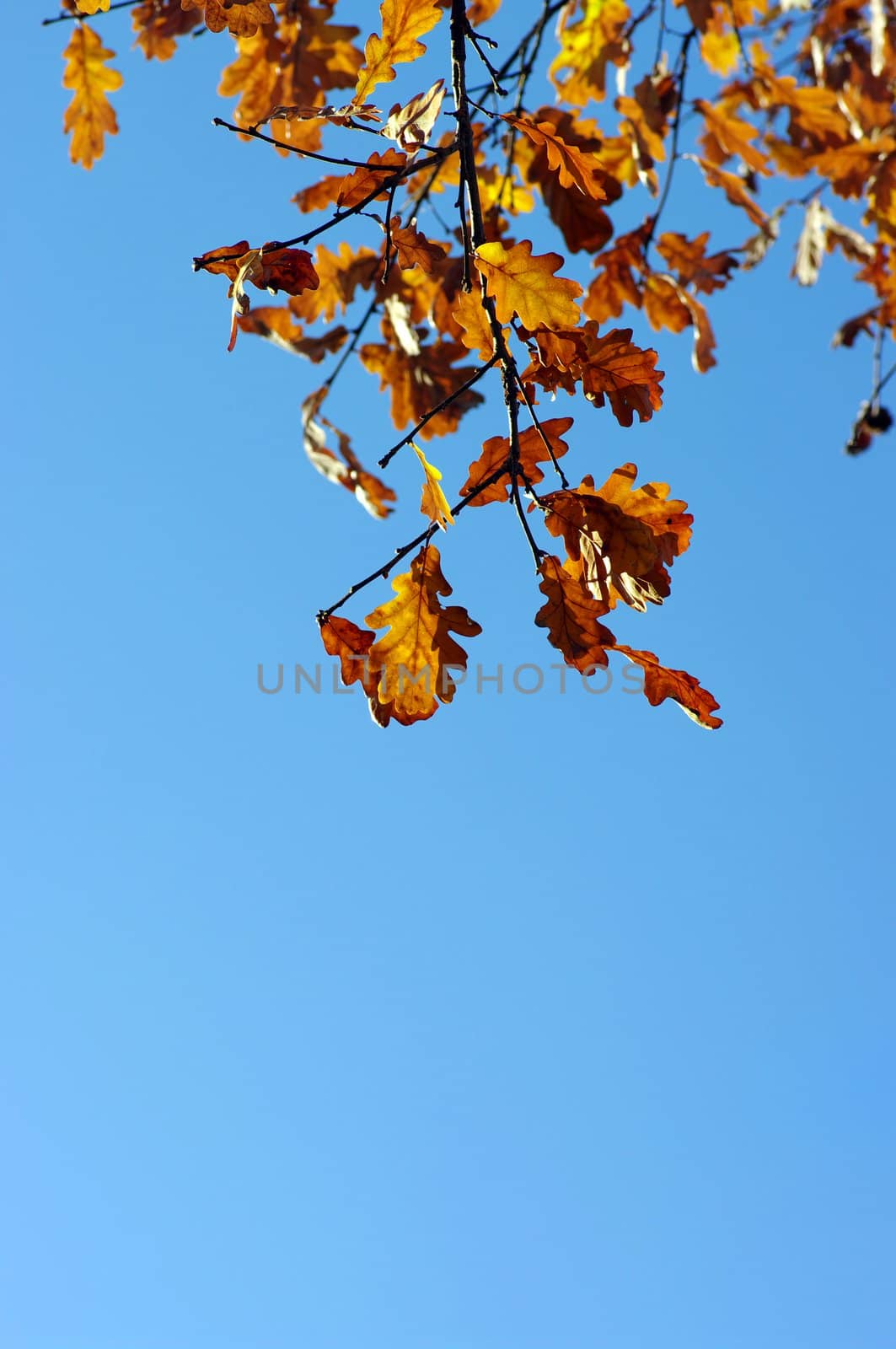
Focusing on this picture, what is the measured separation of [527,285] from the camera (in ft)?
4.80

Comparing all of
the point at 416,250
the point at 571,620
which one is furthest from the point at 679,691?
the point at 416,250

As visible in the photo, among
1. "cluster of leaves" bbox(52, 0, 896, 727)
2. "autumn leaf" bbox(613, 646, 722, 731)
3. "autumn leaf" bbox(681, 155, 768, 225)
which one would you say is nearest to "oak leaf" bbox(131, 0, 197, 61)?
"cluster of leaves" bbox(52, 0, 896, 727)

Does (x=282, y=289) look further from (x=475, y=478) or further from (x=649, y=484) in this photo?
(x=649, y=484)

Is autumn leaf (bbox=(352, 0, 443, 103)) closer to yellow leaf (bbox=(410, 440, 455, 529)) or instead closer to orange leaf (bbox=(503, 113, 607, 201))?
orange leaf (bbox=(503, 113, 607, 201))

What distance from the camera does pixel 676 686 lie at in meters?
1.56

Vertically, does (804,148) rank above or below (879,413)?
above

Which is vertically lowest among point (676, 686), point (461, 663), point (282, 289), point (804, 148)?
point (676, 686)

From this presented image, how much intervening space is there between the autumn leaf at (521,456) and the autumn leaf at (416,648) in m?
0.11

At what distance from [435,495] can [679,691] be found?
43 cm

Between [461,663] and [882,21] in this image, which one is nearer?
[461,663]

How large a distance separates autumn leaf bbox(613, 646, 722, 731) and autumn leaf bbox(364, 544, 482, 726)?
0.78 ft

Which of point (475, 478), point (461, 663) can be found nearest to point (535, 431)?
point (475, 478)

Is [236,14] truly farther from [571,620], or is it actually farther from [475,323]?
[571,620]

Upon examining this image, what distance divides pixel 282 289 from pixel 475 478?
353 millimetres
